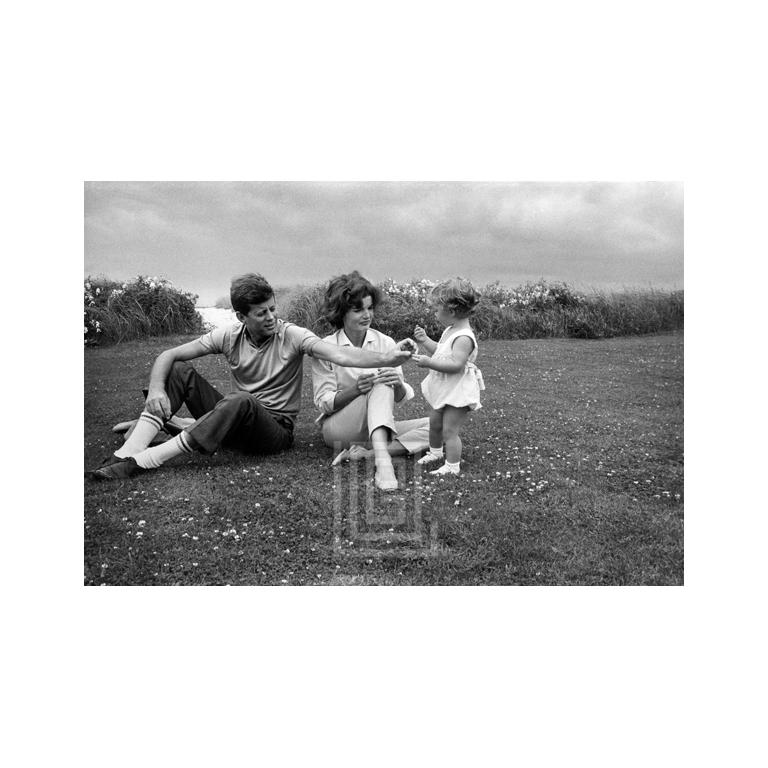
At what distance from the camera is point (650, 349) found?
180 inches

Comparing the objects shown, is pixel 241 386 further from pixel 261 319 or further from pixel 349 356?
pixel 349 356

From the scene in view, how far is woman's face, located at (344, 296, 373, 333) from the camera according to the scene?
440cm

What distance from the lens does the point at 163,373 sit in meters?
4.29

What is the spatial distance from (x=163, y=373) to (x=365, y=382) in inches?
50.0

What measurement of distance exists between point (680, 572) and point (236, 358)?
9.88ft

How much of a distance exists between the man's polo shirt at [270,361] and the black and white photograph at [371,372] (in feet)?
0.05

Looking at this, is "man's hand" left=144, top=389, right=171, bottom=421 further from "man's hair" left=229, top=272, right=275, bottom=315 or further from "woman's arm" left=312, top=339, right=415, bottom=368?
"woman's arm" left=312, top=339, right=415, bottom=368

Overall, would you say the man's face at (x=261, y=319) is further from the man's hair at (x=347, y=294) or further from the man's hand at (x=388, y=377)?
the man's hand at (x=388, y=377)

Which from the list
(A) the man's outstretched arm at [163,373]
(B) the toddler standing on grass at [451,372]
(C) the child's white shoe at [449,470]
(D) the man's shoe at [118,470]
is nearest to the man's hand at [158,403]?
(A) the man's outstretched arm at [163,373]

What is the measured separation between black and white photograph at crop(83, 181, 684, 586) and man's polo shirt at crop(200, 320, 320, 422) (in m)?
0.02

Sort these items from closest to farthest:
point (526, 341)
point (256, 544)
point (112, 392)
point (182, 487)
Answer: point (256, 544) < point (182, 487) < point (112, 392) < point (526, 341)

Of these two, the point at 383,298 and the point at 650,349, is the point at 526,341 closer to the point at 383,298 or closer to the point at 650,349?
the point at 650,349

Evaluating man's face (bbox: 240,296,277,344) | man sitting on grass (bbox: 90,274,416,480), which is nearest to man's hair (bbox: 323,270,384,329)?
man sitting on grass (bbox: 90,274,416,480)

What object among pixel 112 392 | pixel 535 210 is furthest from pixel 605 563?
pixel 112 392
